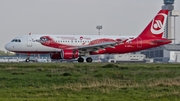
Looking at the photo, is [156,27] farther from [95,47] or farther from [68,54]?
[68,54]

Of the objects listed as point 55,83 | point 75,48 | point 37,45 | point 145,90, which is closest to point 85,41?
point 75,48

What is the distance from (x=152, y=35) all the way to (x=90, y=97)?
4853cm

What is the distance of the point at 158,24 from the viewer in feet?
238

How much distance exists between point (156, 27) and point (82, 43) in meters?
12.0

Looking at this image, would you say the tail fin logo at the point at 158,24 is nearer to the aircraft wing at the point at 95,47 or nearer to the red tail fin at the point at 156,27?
the red tail fin at the point at 156,27

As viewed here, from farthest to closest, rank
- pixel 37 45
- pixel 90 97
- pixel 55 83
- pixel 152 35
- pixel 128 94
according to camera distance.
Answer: pixel 152 35 → pixel 37 45 → pixel 55 83 → pixel 128 94 → pixel 90 97

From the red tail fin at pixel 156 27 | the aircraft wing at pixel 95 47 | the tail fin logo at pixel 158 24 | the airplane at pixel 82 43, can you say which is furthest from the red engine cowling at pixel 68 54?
the tail fin logo at pixel 158 24

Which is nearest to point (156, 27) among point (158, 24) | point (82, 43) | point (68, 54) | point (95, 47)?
point (158, 24)

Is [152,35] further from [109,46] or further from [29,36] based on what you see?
[29,36]

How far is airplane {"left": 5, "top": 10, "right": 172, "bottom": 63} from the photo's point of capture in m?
65.4

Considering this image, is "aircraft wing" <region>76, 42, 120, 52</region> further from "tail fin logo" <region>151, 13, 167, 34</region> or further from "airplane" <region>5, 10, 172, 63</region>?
"tail fin logo" <region>151, 13, 167, 34</region>

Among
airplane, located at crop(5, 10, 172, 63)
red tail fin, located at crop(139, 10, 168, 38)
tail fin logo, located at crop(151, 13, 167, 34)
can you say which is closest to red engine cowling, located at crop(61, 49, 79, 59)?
airplane, located at crop(5, 10, 172, 63)

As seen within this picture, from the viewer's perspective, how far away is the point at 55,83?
32406 millimetres

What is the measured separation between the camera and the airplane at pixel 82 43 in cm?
6544
